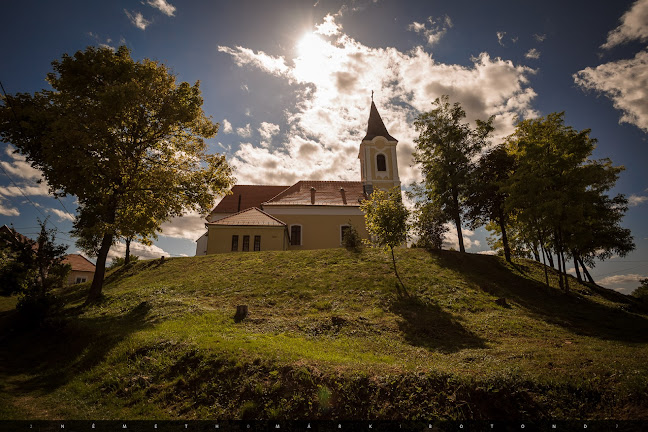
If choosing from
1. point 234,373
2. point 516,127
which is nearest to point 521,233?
point 516,127

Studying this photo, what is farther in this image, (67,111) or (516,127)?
(516,127)

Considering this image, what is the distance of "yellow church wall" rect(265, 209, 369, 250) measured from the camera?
35.0 meters

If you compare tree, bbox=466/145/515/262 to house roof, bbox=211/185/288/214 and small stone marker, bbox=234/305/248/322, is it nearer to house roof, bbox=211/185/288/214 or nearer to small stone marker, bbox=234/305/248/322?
small stone marker, bbox=234/305/248/322

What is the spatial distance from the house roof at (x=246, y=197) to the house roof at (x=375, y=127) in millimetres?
14393

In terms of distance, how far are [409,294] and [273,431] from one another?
1164 centimetres

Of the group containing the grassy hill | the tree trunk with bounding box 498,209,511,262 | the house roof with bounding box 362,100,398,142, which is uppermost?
the house roof with bounding box 362,100,398,142

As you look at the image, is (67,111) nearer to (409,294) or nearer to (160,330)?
(160,330)

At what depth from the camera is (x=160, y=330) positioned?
1098 centimetres

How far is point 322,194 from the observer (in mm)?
38281

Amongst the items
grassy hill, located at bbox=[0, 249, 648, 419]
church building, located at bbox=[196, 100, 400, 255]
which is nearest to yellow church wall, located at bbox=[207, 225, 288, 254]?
church building, located at bbox=[196, 100, 400, 255]

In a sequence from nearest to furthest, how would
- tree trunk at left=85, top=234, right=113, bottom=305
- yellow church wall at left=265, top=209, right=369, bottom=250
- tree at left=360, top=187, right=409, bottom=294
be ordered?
1. tree trunk at left=85, top=234, right=113, bottom=305
2. tree at left=360, top=187, right=409, bottom=294
3. yellow church wall at left=265, top=209, right=369, bottom=250

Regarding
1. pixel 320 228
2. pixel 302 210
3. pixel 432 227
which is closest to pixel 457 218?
pixel 432 227

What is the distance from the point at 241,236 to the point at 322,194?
12865 millimetres

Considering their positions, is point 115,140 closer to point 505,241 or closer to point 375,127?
point 505,241
